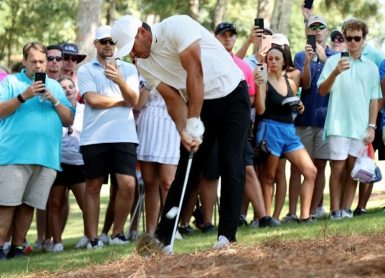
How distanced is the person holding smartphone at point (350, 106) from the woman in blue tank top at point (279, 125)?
0.39 m

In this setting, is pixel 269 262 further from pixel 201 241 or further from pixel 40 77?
pixel 40 77

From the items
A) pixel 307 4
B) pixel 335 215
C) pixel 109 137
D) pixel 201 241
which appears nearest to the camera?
pixel 201 241

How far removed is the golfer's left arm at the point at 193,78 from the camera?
8.50m

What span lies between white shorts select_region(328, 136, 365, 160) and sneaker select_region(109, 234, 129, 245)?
2975 mm

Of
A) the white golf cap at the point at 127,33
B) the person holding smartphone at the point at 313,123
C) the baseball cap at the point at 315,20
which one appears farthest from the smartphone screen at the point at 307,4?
the white golf cap at the point at 127,33

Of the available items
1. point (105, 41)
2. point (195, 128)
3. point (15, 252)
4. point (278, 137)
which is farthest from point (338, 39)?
point (195, 128)

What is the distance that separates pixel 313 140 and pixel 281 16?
→ 43.7ft

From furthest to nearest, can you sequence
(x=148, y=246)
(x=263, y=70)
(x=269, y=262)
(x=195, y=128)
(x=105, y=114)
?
(x=263, y=70) → (x=105, y=114) → (x=195, y=128) → (x=148, y=246) → (x=269, y=262)

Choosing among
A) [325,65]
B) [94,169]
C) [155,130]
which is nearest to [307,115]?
[325,65]

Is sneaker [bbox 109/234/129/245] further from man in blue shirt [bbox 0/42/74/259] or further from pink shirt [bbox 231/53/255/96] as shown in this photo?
pink shirt [bbox 231/53/255/96]

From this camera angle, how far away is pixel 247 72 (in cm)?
1291

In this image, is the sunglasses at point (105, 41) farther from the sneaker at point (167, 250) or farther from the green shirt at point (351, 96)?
the sneaker at point (167, 250)

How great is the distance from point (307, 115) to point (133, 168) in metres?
2.87

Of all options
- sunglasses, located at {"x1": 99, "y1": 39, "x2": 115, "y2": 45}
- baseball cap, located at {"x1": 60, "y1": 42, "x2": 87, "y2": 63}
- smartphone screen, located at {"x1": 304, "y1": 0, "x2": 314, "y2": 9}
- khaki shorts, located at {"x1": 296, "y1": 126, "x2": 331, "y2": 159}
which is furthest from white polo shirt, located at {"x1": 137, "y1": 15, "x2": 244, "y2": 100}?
smartphone screen, located at {"x1": 304, "y1": 0, "x2": 314, "y2": 9}
